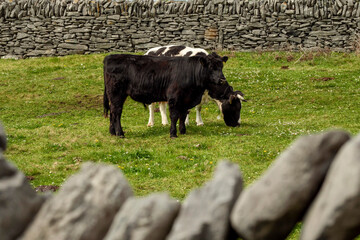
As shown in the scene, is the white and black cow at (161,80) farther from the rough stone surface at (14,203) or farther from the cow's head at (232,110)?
the rough stone surface at (14,203)

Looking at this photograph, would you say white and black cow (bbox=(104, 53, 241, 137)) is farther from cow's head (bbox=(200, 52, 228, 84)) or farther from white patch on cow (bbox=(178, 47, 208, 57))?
white patch on cow (bbox=(178, 47, 208, 57))

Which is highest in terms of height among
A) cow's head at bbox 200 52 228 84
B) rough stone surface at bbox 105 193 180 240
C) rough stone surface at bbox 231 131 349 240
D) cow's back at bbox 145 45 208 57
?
rough stone surface at bbox 231 131 349 240

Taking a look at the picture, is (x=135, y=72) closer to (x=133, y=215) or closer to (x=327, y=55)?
(x=133, y=215)

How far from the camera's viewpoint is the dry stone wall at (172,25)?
27.7 m

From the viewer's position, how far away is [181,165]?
1120 centimetres

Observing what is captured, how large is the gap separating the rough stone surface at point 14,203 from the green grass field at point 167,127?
4.34 metres

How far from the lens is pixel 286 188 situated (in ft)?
Result: 11.5

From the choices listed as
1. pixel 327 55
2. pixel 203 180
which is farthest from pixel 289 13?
pixel 203 180

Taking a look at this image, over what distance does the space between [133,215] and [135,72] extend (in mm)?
11561

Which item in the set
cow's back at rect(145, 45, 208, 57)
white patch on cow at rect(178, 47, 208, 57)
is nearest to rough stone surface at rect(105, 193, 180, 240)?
white patch on cow at rect(178, 47, 208, 57)

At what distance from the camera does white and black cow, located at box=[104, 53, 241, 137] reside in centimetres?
1493

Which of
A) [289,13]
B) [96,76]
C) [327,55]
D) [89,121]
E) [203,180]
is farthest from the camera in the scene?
[289,13]

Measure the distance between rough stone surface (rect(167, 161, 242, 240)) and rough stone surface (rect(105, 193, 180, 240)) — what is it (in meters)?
0.09

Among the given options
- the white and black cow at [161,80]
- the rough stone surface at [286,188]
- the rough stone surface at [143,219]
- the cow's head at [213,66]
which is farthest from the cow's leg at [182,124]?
the rough stone surface at [286,188]
